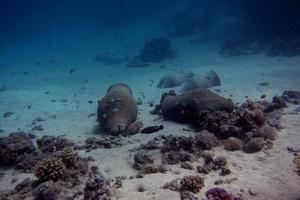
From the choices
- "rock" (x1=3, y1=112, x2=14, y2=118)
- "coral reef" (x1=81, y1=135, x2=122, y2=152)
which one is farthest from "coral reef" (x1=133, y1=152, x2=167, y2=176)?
"rock" (x1=3, y1=112, x2=14, y2=118)

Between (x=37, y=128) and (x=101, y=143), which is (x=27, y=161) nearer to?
(x=101, y=143)

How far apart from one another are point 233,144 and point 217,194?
2.75m

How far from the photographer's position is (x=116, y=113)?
11875 millimetres

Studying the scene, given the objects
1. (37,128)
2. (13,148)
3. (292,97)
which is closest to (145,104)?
(37,128)

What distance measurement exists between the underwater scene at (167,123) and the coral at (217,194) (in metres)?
0.03

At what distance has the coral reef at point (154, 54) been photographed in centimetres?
3225

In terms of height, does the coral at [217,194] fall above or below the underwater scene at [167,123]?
below

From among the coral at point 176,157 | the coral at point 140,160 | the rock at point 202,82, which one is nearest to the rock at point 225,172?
the coral at point 176,157

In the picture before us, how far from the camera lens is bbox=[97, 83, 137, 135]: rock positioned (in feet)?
38.1

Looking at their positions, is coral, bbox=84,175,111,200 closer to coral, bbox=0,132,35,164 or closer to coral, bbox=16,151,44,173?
coral, bbox=16,151,44,173

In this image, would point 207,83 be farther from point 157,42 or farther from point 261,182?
point 157,42

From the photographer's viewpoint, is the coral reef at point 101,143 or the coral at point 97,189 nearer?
the coral at point 97,189

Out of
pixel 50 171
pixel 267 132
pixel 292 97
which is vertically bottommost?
pixel 50 171

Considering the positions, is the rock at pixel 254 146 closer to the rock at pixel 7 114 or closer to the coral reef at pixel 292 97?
the coral reef at pixel 292 97
